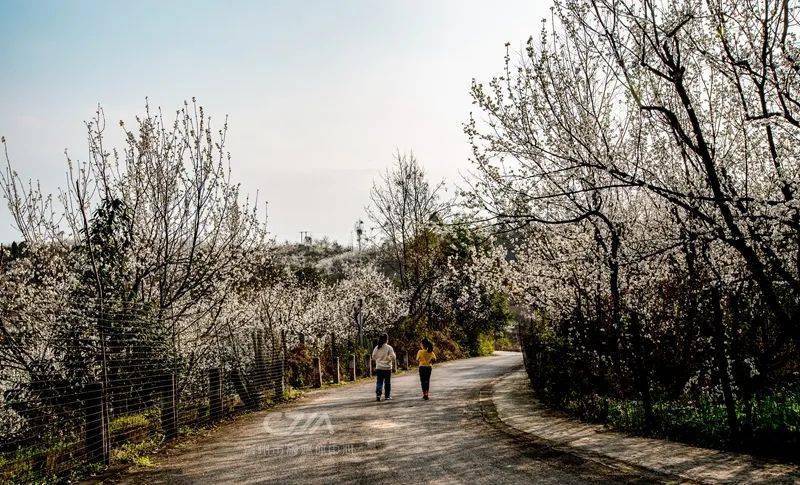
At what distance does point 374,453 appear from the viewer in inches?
344

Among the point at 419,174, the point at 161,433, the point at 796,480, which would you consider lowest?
the point at 796,480

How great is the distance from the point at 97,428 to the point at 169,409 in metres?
2.56

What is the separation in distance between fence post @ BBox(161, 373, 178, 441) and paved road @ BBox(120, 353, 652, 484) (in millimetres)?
605

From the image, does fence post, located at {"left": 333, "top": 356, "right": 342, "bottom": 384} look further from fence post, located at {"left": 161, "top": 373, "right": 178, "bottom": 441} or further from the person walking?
fence post, located at {"left": 161, "top": 373, "right": 178, "bottom": 441}

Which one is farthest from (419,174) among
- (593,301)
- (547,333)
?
A: (593,301)

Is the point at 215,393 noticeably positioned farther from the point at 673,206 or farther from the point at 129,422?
the point at 673,206

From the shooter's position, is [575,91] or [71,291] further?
[71,291]

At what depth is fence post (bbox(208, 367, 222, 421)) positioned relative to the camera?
12.6m

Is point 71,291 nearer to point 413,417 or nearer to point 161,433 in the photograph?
point 161,433

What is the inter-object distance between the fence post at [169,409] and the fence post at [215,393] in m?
1.54

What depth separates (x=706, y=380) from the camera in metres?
10.9

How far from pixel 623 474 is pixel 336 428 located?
5836mm

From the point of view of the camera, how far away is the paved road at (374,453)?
24.0 feet

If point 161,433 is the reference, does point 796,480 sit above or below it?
below
